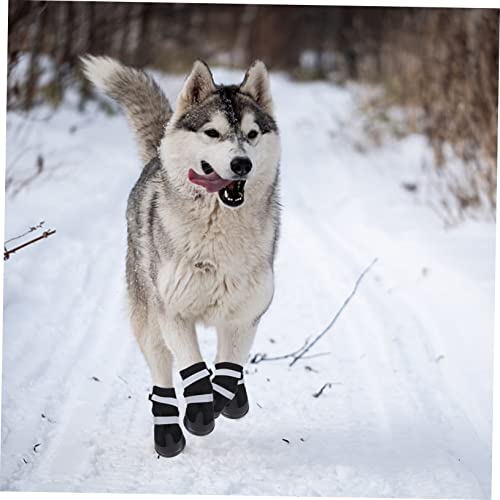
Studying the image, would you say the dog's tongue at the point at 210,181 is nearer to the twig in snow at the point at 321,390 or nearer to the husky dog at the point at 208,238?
the husky dog at the point at 208,238

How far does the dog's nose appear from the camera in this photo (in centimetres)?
257

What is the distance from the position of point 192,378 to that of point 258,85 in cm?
125

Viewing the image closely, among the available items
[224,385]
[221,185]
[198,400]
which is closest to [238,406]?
[224,385]

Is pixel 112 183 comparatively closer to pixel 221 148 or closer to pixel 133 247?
pixel 133 247

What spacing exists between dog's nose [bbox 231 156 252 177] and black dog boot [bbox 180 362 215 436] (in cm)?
82

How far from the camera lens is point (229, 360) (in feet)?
9.89

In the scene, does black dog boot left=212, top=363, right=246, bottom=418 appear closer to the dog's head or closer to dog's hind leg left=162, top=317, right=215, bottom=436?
dog's hind leg left=162, top=317, right=215, bottom=436

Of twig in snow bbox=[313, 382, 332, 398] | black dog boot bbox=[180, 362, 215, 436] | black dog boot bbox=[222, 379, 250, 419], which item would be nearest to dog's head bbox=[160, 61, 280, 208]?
black dog boot bbox=[180, 362, 215, 436]

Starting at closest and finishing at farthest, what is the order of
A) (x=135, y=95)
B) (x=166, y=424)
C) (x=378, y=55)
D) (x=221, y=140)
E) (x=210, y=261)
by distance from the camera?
1. (x=221, y=140)
2. (x=210, y=261)
3. (x=166, y=424)
4. (x=135, y=95)
5. (x=378, y=55)

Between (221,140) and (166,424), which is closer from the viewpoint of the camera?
(221,140)

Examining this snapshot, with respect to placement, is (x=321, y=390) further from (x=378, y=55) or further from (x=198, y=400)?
(x=378, y=55)

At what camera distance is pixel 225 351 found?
3.03 meters

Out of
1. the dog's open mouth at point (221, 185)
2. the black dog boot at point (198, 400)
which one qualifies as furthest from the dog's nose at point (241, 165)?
the black dog boot at point (198, 400)

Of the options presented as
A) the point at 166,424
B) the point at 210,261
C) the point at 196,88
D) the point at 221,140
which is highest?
the point at 196,88
